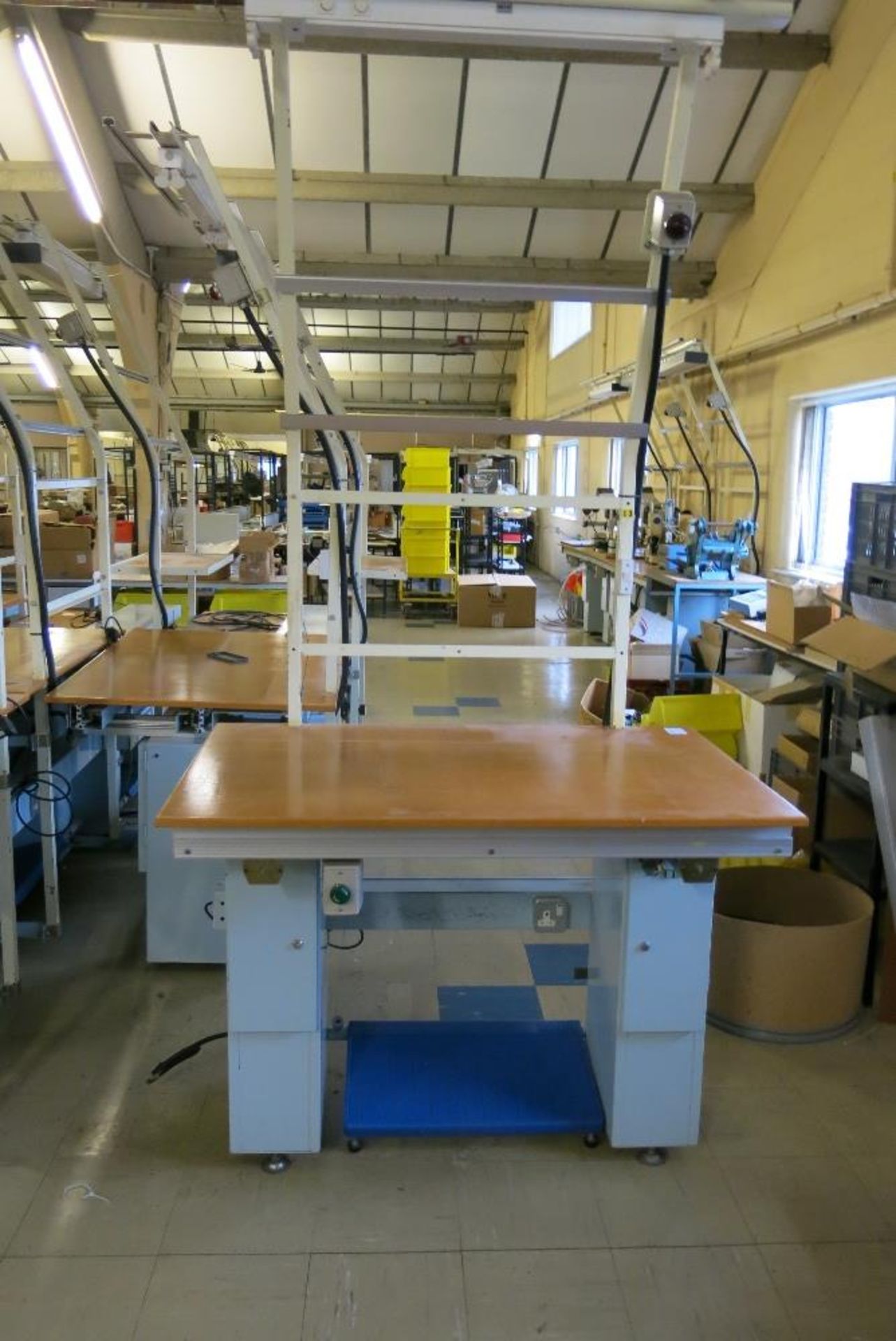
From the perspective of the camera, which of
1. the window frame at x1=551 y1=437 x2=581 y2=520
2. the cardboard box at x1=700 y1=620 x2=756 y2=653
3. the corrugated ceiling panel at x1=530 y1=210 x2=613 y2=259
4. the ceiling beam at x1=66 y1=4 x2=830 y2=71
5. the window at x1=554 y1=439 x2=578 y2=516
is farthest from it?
the window at x1=554 y1=439 x2=578 y2=516

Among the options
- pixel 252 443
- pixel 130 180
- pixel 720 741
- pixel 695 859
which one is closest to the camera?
pixel 695 859

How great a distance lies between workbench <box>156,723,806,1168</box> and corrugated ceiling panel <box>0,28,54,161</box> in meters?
6.21

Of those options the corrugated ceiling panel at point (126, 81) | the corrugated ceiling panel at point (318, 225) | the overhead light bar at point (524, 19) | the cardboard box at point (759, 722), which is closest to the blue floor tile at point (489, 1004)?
the cardboard box at point (759, 722)

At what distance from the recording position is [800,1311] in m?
1.69

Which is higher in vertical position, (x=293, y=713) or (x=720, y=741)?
(x=293, y=713)

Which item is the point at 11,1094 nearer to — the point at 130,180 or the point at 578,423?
the point at 578,423

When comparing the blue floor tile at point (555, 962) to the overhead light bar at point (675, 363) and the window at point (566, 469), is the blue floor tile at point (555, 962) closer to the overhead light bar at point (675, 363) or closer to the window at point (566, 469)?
the overhead light bar at point (675, 363)

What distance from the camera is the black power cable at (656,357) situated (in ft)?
6.91

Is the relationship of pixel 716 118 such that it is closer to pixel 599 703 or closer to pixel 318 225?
pixel 318 225

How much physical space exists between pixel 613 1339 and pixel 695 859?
82 centimetres

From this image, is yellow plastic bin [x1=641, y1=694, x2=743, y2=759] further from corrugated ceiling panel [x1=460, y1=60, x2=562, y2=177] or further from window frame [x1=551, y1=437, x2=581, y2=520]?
window frame [x1=551, y1=437, x2=581, y2=520]

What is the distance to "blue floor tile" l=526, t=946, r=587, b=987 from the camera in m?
2.83

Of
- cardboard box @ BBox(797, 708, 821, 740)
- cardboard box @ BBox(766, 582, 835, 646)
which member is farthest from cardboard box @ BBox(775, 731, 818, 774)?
cardboard box @ BBox(766, 582, 835, 646)

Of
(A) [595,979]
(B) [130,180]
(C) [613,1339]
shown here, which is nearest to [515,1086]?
(A) [595,979]
